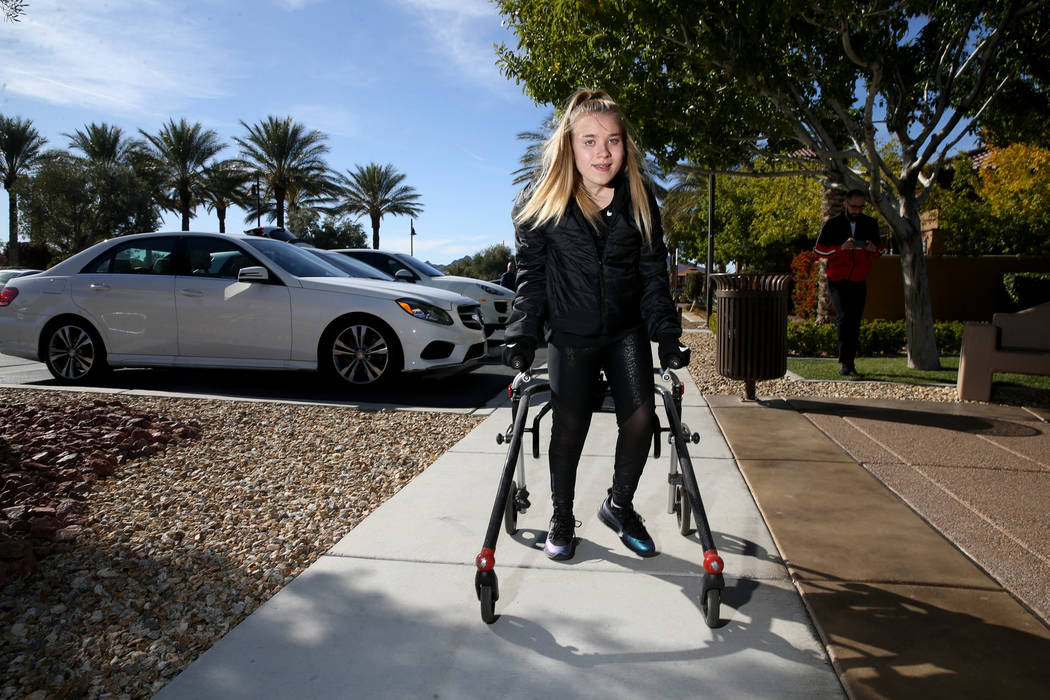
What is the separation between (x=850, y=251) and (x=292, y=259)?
5.83 m

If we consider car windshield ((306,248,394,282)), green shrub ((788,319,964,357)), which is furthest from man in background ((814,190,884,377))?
car windshield ((306,248,394,282))

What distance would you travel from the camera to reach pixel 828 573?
2.83m

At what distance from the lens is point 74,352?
7.41 metres

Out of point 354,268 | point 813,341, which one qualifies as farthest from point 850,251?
point 354,268

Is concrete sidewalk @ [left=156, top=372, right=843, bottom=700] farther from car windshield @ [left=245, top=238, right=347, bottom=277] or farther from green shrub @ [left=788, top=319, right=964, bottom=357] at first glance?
green shrub @ [left=788, top=319, right=964, bottom=357]

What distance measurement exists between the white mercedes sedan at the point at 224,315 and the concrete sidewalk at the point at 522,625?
3.64 metres

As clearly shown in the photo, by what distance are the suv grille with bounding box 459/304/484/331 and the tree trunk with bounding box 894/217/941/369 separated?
206 inches

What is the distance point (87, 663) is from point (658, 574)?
1991 mm

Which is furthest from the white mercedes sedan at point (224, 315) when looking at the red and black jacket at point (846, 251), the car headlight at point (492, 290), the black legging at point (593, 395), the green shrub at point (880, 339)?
the green shrub at point (880, 339)

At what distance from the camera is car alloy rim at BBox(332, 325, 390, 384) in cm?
699

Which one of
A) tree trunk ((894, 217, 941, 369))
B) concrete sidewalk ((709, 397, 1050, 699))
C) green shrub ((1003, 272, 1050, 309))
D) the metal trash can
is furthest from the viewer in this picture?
green shrub ((1003, 272, 1050, 309))

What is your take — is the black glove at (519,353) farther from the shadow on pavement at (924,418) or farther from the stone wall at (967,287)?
the stone wall at (967,287)

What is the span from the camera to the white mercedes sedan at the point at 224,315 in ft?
22.9

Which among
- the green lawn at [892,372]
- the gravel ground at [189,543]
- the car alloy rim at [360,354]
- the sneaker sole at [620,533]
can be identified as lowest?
the gravel ground at [189,543]
